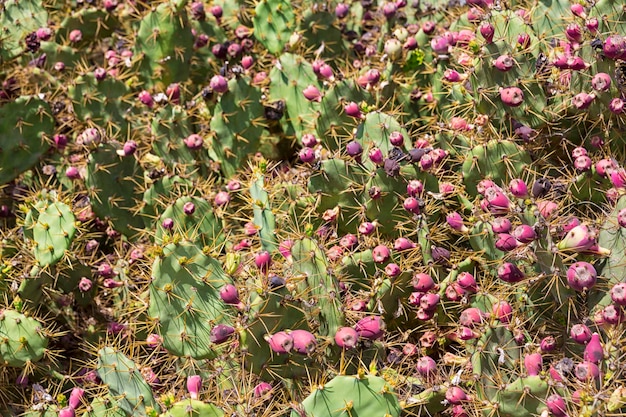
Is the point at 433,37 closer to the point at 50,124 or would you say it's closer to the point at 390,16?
the point at 390,16

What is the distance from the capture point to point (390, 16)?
4.62 metres

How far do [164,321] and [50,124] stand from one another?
6.13ft

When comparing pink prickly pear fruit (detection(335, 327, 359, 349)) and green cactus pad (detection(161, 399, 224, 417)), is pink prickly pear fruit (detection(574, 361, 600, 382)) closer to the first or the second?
pink prickly pear fruit (detection(335, 327, 359, 349))

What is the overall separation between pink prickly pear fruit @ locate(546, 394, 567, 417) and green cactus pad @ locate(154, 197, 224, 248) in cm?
180

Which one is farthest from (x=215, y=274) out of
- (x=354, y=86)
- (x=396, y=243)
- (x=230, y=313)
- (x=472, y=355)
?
(x=354, y=86)

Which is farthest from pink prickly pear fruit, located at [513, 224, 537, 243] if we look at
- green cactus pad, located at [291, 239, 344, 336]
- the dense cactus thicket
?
green cactus pad, located at [291, 239, 344, 336]

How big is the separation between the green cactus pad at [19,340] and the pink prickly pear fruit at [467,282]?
6.25 feet

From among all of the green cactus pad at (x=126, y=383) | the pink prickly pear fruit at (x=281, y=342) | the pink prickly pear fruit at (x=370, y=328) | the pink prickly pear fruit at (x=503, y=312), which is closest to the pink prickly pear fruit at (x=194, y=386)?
the green cactus pad at (x=126, y=383)

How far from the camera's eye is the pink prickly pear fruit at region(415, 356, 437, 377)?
323 centimetres

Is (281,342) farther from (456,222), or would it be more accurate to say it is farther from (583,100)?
(583,100)

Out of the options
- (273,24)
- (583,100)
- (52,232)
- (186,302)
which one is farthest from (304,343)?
(273,24)

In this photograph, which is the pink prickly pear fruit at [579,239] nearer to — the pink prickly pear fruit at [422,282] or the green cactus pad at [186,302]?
the pink prickly pear fruit at [422,282]

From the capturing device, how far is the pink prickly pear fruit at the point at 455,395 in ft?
9.98

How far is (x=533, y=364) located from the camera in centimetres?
289
